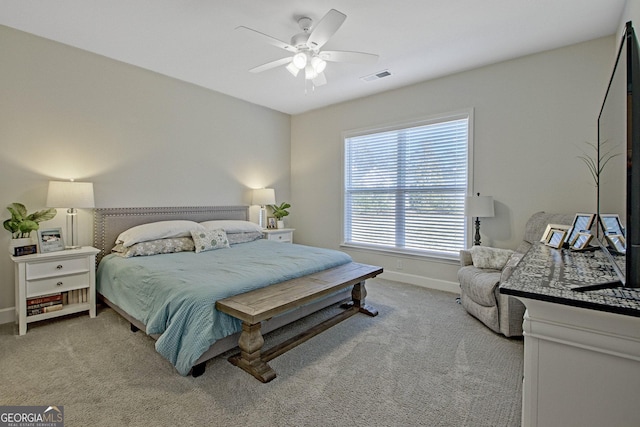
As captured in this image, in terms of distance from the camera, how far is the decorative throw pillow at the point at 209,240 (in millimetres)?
3564

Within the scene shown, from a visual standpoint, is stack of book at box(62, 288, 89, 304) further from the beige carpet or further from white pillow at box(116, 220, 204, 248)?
white pillow at box(116, 220, 204, 248)

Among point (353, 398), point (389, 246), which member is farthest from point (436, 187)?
point (353, 398)

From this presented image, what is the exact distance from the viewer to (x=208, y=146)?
4414 mm

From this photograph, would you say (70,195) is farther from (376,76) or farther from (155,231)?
(376,76)

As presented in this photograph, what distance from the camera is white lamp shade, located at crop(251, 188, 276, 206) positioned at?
15.8 feet

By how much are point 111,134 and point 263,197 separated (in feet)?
6.99

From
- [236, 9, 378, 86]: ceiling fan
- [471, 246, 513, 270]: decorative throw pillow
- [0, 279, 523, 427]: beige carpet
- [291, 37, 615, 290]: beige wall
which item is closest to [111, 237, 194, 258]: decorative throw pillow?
[0, 279, 523, 427]: beige carpet

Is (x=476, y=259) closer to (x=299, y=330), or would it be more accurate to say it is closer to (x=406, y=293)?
(x=406, y=293)

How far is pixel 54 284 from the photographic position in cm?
285

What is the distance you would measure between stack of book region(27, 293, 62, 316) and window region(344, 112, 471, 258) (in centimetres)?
367

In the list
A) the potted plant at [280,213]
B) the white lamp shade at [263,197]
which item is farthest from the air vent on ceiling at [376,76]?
the potted plant at [280,213]

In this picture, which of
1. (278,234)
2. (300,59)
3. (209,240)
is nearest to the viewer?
(300,59)

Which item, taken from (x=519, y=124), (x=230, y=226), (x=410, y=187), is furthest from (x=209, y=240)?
(x=519, y=124)

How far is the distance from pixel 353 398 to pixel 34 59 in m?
4.19
